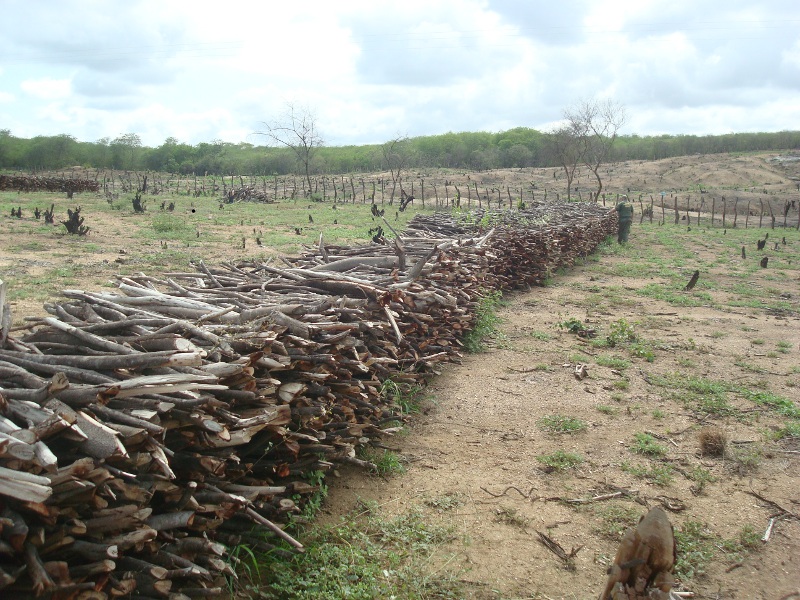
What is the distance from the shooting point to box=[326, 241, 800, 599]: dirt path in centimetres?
401

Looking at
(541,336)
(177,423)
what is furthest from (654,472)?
(541,336)

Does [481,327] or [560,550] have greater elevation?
[481,327]

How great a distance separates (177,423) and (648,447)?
13.6 ft

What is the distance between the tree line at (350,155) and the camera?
197 ft

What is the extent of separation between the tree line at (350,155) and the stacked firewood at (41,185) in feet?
77.7

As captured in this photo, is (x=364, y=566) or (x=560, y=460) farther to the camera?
(x=560, y=460)

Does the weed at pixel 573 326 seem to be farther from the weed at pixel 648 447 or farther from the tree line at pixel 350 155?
the tree line at pixel 350 155

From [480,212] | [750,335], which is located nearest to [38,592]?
[750,335]

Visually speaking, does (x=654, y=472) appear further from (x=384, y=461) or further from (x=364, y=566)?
(x=364, y=566)

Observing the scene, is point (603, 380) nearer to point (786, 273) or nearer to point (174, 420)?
point (174, 420)

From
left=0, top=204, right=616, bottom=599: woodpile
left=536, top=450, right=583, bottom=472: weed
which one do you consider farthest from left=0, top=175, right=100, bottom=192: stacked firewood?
left=536, top=450, right=583, bottom=472: weed

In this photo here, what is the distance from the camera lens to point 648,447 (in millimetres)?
5668

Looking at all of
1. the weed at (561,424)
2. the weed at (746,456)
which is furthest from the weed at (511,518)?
the weed at (746,456)

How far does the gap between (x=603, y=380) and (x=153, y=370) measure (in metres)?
5.54
